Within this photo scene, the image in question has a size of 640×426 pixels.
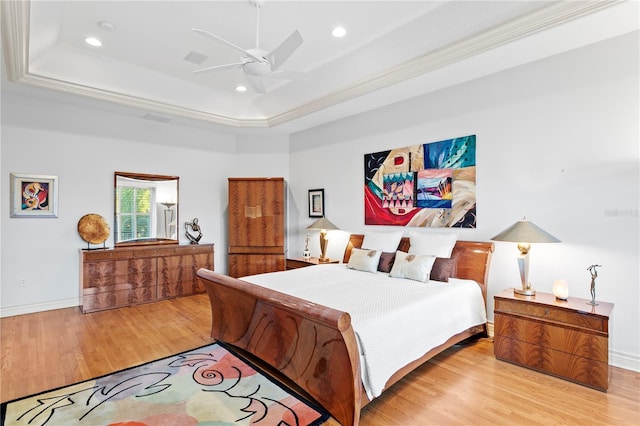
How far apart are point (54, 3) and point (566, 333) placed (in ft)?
17.1

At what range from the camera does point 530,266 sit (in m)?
3.36

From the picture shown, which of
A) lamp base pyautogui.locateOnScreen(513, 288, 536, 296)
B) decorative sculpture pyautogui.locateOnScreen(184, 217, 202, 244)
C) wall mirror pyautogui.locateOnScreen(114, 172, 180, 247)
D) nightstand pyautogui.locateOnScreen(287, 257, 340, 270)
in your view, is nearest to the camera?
lamp base pyautogui.locateOnScreen(513, 288, 536, 296)

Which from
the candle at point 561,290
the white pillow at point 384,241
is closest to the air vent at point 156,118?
the white pillow at point 384,241

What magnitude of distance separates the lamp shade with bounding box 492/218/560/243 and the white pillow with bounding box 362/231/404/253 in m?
1.30

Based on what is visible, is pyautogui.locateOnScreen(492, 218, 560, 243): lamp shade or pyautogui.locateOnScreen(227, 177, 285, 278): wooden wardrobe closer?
pyautogui.locateOnScreen(492, 218, 560, 243): lamp shade

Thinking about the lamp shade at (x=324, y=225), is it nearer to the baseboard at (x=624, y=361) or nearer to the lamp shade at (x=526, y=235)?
the lamp shade at (x=526, y=235)

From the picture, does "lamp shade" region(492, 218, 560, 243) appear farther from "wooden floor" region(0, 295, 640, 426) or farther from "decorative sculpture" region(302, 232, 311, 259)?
"decorative sculpture" region(302, 232, 311, 259)

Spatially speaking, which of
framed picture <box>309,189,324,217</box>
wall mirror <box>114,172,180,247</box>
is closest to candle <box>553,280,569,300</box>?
framed picture <box>309,189,324,217</box>

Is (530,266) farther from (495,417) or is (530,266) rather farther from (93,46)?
(93,46)

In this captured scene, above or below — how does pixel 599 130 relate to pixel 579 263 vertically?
above

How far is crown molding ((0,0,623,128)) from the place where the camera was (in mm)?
2629

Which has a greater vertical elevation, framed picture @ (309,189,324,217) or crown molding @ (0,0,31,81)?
crown molding @ (0,0,31,81)

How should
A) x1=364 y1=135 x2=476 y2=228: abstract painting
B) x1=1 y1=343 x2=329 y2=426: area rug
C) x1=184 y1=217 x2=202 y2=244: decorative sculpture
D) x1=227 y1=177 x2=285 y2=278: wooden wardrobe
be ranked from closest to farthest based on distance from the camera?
1. x1=1 y1=343 x2=329 y2=426: area rug
2. x1=364 y1=135 x2=476 y2=228: abstract painting
3. x1=184 y1=217 x2=202 y2=244: decorative sculpture
4. x1=227 y1=177 x2=285 y2=278: wooden wardrobe

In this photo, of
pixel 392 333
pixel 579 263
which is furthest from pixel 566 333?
pixel 392 333
